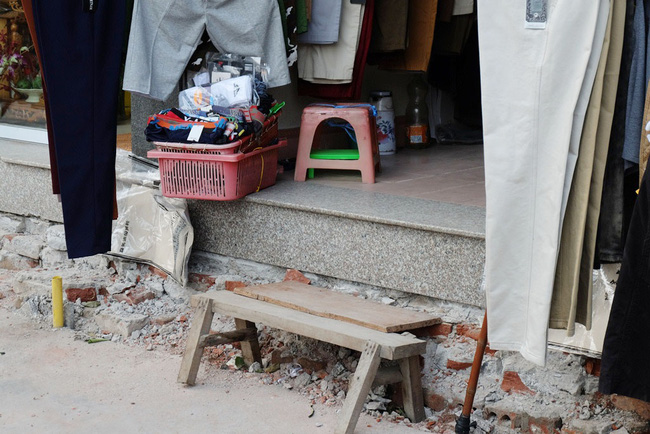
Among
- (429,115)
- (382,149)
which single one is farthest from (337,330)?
(429,115)

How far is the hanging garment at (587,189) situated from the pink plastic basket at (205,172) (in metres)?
1.77

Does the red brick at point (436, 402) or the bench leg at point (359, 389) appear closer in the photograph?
the bench leg at point (359, 389)

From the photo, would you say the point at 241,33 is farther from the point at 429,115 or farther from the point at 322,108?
the point at 429,115

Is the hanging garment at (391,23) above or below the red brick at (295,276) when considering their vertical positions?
above

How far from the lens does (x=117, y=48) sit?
3.89 metres

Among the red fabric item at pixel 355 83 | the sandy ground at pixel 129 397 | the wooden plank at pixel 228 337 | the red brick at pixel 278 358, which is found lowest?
the sandy ground at pixel 129 397

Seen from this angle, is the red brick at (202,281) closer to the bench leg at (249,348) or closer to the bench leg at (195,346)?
the bench leg at (249,348)

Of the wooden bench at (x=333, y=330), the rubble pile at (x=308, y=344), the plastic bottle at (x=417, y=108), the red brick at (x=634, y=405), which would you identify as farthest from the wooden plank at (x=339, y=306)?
the plastic bottle at (x=417, y=108)

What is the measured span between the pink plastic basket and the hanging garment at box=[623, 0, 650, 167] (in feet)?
6.27

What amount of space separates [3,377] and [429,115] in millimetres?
3959

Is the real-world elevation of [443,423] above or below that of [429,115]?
below

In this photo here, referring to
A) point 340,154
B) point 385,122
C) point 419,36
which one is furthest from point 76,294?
point 419,36

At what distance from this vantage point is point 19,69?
20.7 feet

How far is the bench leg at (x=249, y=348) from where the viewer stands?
12.7 ft
